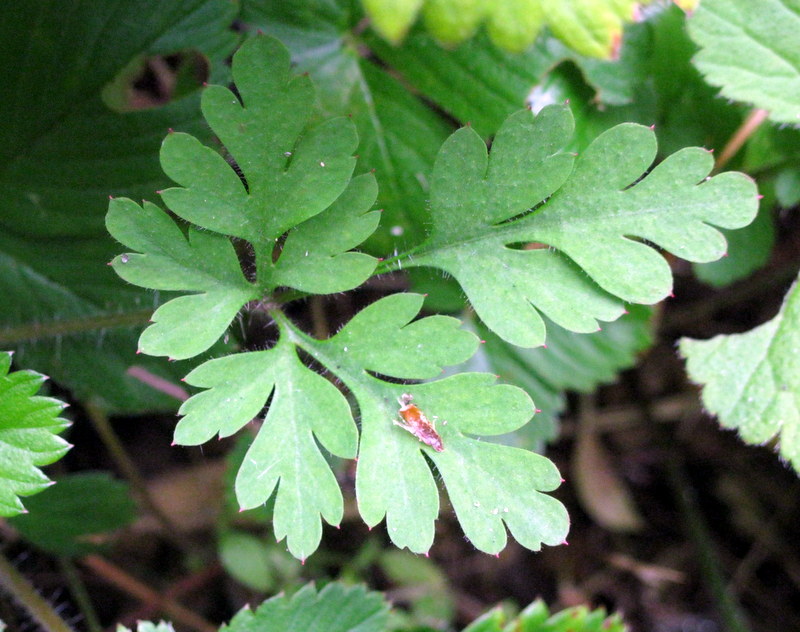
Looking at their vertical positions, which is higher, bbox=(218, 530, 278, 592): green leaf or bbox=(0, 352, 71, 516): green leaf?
bbox=(0, 352, 71, 516): green leaf

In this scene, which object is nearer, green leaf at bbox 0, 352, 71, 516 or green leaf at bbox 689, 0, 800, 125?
green leaf at bbox 0, 352, 71, 516

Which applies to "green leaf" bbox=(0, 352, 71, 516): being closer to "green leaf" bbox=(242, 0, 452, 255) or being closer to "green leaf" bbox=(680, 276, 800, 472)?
"green leaf" bbox=(242, 0, 452, 255)

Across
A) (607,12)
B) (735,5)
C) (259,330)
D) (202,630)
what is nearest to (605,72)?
(735,5)

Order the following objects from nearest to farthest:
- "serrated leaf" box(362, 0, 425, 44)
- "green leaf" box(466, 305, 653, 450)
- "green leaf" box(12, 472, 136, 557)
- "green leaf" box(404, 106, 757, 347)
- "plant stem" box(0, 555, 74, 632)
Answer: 1. "serrated leaf" box(362, 0, 425, 44)
2. "green leaf" box(404, 106, 757, 347)
3. "plant stem" box(0, 555, 74, 632)
4. "green leaf" box(12, 472, 136, 557)
5. "green leaf" box(466, 305, 653, 450)

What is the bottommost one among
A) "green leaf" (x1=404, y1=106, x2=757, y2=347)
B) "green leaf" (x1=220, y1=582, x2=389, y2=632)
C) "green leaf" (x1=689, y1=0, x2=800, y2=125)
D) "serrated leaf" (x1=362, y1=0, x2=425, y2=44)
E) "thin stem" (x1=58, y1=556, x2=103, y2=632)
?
"thin stem" (x1=58, y1=556, x2=103, y2=632)

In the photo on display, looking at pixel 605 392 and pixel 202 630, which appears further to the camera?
pixel 605 392

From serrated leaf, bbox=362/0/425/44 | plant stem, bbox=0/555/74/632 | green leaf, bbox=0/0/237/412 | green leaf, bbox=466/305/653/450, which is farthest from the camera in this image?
green leaf, bbox=466/305/653/450

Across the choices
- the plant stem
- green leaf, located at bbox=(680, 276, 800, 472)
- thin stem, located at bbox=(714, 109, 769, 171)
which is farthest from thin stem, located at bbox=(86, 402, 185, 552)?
thin stem, located at bbox=(714, 109, 769, 171)

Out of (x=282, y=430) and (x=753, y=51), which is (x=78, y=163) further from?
(x=753, y=51)

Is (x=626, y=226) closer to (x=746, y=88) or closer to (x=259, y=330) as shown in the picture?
(x=746, y=88)
